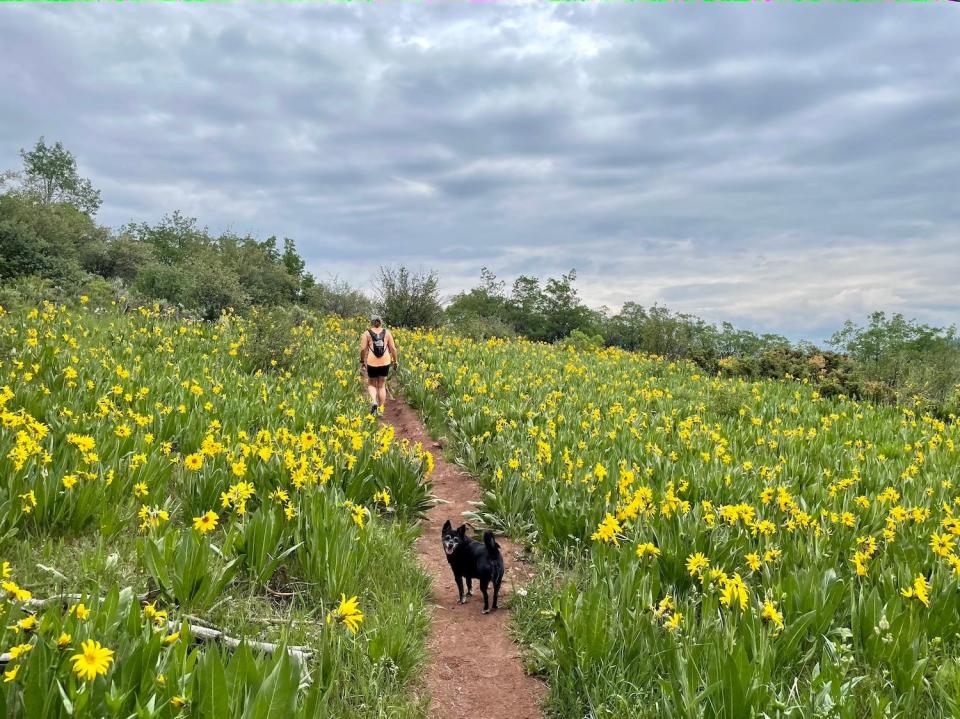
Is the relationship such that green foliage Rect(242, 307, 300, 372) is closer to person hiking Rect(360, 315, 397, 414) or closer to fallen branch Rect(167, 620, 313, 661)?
person hiking Rect(360, 315, 397, 414)

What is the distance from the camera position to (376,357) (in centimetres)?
1077

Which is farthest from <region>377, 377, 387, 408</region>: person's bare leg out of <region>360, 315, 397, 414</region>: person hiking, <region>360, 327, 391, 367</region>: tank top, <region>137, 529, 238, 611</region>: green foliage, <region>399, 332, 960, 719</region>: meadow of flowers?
<region>137, 529, 238, 611</region>: green foliage

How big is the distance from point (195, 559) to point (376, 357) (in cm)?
750

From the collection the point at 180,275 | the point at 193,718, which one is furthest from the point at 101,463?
the point at 180,275

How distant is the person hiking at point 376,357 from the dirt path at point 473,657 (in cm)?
541

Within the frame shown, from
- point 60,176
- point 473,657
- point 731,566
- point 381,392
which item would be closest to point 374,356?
point 381,392

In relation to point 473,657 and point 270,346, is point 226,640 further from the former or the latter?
point 270,346

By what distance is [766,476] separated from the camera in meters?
5.88

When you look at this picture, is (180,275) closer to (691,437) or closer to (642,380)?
(642,380)

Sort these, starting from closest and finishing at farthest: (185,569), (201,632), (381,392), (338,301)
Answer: (201,632) → (185,569) → (381,392) → (338,301)

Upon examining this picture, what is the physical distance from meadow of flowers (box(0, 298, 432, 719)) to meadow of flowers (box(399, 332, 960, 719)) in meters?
1.09

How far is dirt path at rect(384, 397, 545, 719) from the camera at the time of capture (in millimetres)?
3385

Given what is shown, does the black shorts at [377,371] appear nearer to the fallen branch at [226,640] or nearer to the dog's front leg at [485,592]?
the dog's front leg at [485,592]

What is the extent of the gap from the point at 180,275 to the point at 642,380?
18.4 meters
